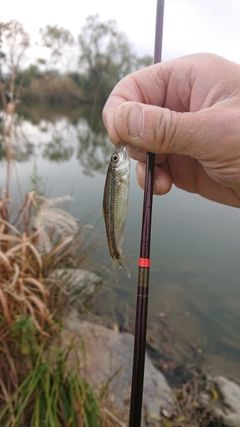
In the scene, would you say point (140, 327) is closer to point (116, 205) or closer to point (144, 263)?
point (144, 263)

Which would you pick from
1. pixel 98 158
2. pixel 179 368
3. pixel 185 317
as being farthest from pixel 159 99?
pixel 98 158

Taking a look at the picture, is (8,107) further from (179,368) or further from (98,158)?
(98,158)

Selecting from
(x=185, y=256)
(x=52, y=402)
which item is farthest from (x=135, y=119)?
(x=185, y=256)

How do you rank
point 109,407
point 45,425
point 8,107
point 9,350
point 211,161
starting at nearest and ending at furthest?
1. point 211,161
2. point 45,425
3. point 9,350
4. point 109,407
5. point 8,107

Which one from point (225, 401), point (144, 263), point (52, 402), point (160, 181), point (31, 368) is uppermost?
point (160, 181)

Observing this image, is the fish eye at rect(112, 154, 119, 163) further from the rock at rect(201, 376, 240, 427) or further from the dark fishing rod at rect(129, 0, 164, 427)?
the rock at rect(201, 376, 240, 427)

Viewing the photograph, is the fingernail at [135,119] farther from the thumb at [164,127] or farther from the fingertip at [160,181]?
the fingertip at [160,181]
